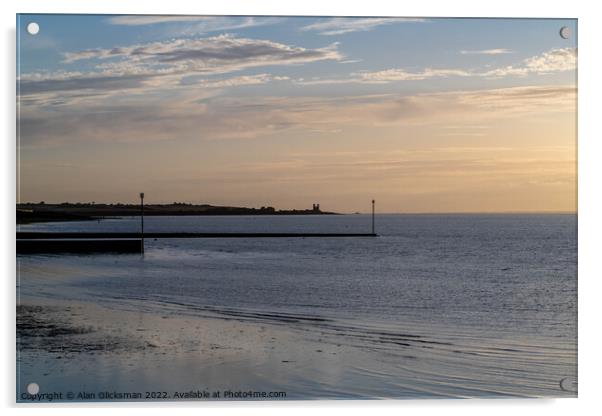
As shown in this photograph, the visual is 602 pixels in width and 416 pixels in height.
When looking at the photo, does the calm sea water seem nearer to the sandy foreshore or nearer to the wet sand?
the wet sand

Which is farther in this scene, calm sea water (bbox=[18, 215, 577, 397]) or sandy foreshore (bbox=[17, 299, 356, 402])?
calm sea water (bbox=[18, 215, 577, 397])

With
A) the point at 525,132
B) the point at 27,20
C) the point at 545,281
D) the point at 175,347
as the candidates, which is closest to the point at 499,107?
the point at 525,132

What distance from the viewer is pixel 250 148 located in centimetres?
721

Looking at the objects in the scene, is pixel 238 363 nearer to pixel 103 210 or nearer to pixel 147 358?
pixel 147 358

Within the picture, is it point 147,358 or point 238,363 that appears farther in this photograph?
point 238,363

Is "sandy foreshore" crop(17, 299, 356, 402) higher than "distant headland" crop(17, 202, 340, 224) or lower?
lower

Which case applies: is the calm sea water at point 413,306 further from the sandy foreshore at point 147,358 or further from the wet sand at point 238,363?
the sandy foreshore at point 147,358

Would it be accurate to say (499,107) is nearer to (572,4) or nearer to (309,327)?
(572,4)

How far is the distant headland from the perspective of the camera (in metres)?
6.09

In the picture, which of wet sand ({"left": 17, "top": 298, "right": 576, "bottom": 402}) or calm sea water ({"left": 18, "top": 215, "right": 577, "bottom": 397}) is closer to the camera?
wet sand ({"left": 17, "top": 298, "right": 576, "bottom": 402})

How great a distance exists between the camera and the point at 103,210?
738 cm

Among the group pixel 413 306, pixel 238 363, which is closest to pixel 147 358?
pixel 238 363

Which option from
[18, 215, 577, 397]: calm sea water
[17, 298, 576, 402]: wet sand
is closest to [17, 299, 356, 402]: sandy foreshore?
[17, 298, 576, 402]: wet sand

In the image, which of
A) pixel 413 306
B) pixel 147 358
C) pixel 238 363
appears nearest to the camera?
pixel 147 358
